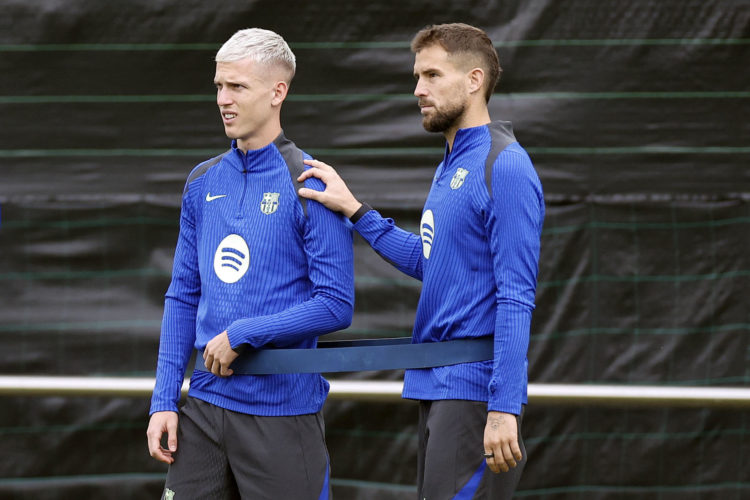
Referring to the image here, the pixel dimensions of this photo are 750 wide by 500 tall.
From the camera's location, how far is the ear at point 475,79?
2.40 metres

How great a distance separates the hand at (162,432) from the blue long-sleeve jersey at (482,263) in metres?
0.56

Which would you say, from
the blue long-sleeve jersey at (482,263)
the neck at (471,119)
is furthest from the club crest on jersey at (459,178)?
the neck at (471,119)

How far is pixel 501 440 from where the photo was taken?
2.15m

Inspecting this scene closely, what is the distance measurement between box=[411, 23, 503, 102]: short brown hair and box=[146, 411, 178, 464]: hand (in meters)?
1.06

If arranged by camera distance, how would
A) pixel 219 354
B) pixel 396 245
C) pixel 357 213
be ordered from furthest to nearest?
pixel 396 245, pixel 357 213, pixel 219 354

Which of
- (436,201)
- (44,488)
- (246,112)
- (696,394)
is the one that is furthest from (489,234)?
(44,488)

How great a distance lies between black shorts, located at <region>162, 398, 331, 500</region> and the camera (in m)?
2.32

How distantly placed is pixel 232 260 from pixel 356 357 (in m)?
0.37

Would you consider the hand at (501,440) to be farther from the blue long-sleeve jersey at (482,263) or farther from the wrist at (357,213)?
the wrist at (357,213)

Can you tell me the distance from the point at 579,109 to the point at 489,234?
1.61 metres

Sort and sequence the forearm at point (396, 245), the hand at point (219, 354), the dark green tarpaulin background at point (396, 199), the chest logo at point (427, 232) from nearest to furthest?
1. the hand at point (219, 354)
2. the chest logo at point (427, 232)
3. the forearm at point (396, 245)
4. the dark green tarpaulin background at point (396, 199)

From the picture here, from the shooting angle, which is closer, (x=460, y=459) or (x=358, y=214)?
(x=460, y=459)

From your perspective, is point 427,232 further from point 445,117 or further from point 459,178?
point 445,117

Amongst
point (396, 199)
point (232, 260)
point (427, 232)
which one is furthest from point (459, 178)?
point (396, 199)
